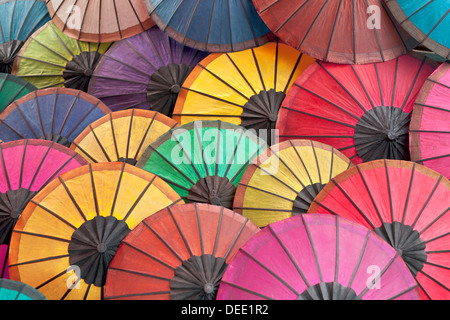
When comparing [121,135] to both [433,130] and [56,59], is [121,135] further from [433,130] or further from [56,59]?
[433,130]

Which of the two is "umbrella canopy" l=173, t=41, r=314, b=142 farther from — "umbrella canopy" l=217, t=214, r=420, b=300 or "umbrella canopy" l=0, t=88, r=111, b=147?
"umbrella canopy" l=217, t=214, r=420, b=300

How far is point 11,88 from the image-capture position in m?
8.69

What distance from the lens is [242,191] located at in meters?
6.65

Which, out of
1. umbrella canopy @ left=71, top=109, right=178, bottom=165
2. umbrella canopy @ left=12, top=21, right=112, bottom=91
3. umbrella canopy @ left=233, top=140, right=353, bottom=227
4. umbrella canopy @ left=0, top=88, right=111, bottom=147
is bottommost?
umbrella canopy @ left=233, top=140, right=353, bottom=227

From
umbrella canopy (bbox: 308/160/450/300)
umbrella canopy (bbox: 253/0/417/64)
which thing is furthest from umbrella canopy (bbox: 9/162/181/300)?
umbrella canopy (bbox: 253/0/417/64)

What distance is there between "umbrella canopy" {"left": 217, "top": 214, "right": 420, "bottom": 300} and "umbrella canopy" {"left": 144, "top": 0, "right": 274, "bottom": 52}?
3619mm

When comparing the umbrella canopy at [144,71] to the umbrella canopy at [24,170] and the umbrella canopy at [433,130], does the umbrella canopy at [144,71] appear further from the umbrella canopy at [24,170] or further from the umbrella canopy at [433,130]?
the umbrella canopy at [433,130]

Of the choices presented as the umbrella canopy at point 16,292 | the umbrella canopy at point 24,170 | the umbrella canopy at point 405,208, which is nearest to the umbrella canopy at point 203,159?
the umbrella canopy at point 24,170

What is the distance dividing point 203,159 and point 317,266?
95.1 inches

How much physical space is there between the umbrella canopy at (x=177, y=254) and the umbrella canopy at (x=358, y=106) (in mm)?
2218

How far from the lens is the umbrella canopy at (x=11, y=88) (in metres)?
8.58

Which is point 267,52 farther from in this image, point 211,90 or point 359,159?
point 359,159

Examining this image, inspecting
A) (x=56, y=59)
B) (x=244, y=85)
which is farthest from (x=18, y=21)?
(x=244, y=85)

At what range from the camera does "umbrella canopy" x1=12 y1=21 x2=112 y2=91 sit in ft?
29.4
